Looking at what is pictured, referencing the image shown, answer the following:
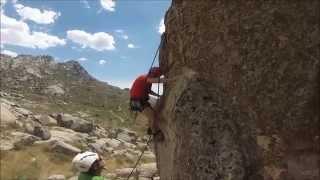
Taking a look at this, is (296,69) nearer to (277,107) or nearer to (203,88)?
(277,107)

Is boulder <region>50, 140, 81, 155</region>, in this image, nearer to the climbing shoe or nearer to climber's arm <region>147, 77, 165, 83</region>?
the climbing shoe

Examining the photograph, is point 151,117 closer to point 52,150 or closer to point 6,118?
point 52,150

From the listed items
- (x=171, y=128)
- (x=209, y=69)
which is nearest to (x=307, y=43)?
(x=209, y=69)

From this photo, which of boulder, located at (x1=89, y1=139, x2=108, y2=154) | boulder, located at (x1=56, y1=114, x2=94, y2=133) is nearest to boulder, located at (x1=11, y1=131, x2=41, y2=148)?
boulder, located at (x1=89, y1=139, x2=108, y2=154)

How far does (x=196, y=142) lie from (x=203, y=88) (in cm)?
82

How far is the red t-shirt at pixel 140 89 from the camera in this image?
9531 millimetres

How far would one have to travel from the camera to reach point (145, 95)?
9555 millimetres

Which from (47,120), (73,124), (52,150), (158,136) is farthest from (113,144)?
(158,136)

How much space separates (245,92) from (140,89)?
10.1 feet

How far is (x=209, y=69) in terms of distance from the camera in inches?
A: 296

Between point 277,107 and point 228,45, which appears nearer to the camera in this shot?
point 277,107

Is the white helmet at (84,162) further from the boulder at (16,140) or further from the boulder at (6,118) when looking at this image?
the boulder at (6,118)

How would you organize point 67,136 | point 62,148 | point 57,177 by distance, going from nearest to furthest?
point 57,177, point 62,148, point 67,136

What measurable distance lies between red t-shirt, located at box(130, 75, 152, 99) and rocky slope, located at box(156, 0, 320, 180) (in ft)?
4.65
